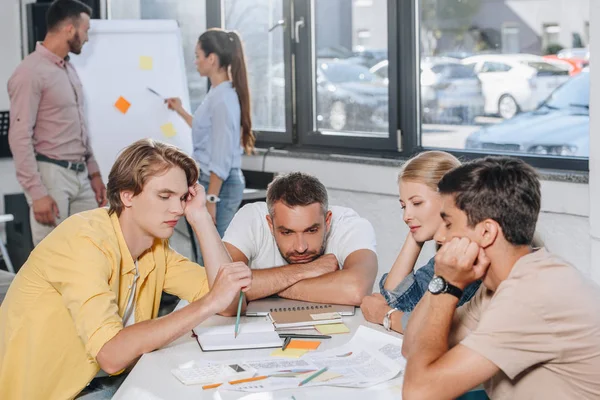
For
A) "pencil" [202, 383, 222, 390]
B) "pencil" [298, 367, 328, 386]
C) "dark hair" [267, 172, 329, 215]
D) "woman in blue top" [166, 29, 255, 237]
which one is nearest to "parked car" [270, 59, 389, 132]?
"woman in blue top" [166, 29, 255, 237]

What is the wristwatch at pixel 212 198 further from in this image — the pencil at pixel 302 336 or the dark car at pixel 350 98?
the pencil at pixel 302 336

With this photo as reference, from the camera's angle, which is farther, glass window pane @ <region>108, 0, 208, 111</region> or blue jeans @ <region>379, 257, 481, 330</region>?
glass window pane @ <region>108, 0, 208, 111</region>

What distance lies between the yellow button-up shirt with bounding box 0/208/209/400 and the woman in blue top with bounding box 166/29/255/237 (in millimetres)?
2217

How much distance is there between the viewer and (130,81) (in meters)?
5.32

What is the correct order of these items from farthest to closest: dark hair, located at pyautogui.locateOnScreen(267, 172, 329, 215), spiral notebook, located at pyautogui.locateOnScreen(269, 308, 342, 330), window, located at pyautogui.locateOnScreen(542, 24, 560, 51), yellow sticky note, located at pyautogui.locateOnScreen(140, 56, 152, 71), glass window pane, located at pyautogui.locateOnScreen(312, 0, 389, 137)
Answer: yellow sticky note, located at pyautogui.locateOnScreen(140, 56, 152, 71), glass window pane, located at pyautogui.locateOnScreen(312, 0, 389, 137), window, located at pyautogui.locateOnScreen(542, 24, 560, 51), dark hair, located at pyautogui.locateOnScreen(267, 172, 329, 215), spiral notebook, located at pyautogui.locateOnScreen(269, 308, 342, 330)

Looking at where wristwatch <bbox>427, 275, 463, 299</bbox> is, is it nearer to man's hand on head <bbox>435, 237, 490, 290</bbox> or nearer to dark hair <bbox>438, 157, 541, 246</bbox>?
man's hand on head <bbox>435, 237, 490, 290</bbox>

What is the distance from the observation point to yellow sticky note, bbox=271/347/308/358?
204 centimetres

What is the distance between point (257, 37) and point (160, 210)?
3.28 m

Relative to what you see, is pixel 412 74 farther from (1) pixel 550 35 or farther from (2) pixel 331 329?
(2) pixel 331 329

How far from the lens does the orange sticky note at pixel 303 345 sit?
6.91 ft

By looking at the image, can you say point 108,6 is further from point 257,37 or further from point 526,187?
point 526,187

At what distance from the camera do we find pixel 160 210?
233 centimetres

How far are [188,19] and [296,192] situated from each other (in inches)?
136

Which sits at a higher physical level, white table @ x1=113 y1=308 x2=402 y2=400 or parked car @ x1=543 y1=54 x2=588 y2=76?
parked car @ x1=543 y1=54 x2=588 y2=76
